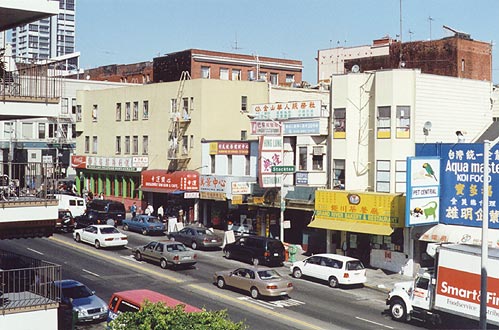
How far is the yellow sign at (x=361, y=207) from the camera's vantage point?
3644 cm

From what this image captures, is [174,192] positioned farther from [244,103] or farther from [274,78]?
[274,78]

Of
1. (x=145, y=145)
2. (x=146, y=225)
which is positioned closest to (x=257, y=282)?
(x=146, y=225)

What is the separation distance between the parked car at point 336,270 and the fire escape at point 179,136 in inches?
899

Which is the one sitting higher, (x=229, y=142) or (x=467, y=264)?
(x=229, y=142)

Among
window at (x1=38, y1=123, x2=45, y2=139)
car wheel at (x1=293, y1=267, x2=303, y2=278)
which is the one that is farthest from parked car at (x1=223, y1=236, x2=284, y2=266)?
window at (x1=38, y1=123, x2=45, y2=139)

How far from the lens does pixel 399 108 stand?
125 ft

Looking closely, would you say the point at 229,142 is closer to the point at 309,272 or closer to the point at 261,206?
the point at 261,206

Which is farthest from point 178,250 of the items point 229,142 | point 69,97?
point 69,97

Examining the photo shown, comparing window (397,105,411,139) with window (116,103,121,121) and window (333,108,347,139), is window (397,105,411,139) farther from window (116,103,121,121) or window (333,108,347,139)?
window (116,103,121,121)

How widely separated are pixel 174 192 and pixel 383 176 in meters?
20.4

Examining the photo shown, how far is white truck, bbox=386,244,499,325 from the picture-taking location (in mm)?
24406

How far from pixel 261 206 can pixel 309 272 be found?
11679 millimetres

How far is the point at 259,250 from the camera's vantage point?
38.7 meters

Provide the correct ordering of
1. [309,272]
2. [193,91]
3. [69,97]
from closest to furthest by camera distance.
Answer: [309,272]
[193,91]
[69,97]
